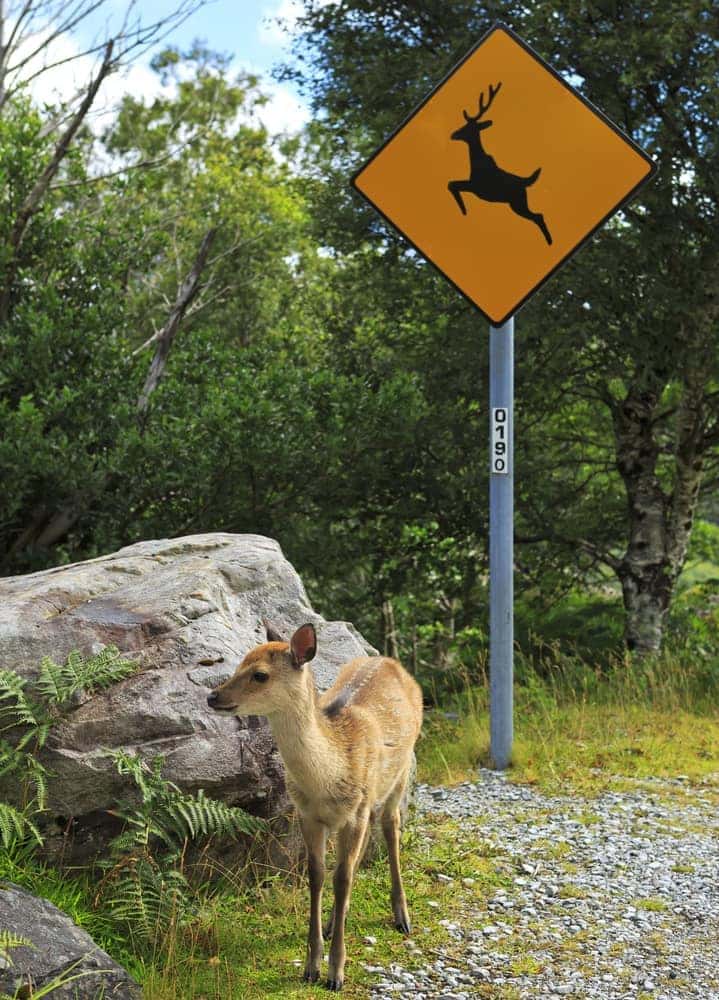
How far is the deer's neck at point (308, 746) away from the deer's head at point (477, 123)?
465 cm

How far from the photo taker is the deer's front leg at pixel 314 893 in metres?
4.66

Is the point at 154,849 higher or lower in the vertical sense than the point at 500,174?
lower

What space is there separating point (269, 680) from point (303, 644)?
0.19 m

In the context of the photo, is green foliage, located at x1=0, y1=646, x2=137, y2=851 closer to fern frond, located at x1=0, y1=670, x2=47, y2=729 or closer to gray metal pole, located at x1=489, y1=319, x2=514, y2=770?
fern frond, located at x1=0, y1=670, x2=47, y2=729

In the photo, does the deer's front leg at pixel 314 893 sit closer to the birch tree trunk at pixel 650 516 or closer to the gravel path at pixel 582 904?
the gravel path at pixel 582 904

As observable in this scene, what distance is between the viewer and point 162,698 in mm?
5379

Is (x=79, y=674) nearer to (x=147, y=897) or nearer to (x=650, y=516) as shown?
(x=147, y=897)

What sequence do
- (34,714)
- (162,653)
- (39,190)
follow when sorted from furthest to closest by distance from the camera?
1. (39,190)
2. (162,653)
3. (34,714)

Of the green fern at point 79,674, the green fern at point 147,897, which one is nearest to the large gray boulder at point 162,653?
the green fern at point 79,674

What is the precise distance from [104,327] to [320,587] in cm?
477

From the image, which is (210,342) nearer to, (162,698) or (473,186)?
(473,186)

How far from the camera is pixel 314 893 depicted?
466cm

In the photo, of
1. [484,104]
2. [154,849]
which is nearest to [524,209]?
[484,104]

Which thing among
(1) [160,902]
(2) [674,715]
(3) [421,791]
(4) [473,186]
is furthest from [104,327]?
(1) [160,902]
